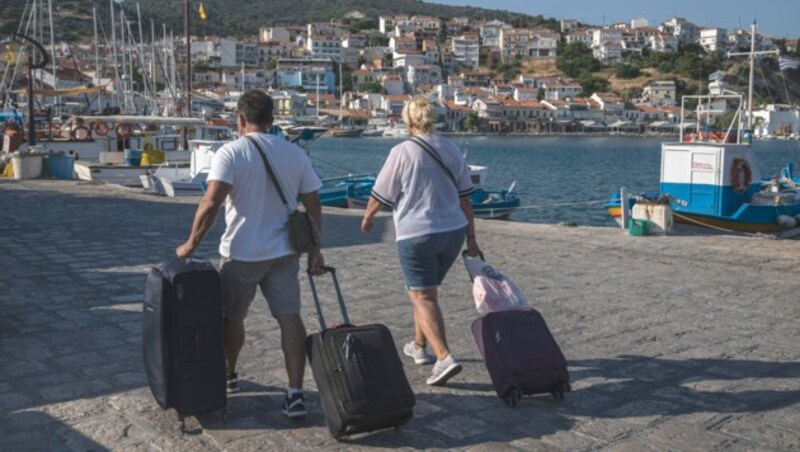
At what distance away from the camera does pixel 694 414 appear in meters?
4.64

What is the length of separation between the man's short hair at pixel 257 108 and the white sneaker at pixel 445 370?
161cm

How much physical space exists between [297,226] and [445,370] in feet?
3.98

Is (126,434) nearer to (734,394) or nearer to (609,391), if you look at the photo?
(609,391)

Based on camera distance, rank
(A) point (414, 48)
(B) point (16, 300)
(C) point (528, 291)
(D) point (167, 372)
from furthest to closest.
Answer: (A) point (414, 48), (C) point (528, 291), (B) point (16, 300), (D) point (167, 372)

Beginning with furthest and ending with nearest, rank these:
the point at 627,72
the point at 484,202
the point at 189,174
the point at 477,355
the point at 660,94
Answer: the point at 627,72 < the point at 660,94 < the point at 189,174 < the point at 484,202 < the point at 477,355

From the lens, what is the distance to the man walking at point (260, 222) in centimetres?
429

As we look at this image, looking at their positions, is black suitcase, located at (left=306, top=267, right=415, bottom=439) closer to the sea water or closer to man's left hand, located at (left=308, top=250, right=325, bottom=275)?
man's left hand, located at (left=308, top=250, right=325, bottom=275)

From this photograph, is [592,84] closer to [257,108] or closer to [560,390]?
[560,390]

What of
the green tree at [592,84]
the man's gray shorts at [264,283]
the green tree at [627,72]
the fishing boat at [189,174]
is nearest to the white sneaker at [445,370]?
the man's gray shorts at [264,283]

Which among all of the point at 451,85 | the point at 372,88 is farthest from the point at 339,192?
the point at 451,85

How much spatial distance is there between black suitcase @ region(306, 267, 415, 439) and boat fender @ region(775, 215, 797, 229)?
12772mm

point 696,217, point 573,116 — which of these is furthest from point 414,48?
point 696,217

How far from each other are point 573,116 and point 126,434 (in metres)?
152

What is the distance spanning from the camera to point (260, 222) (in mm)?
4340
